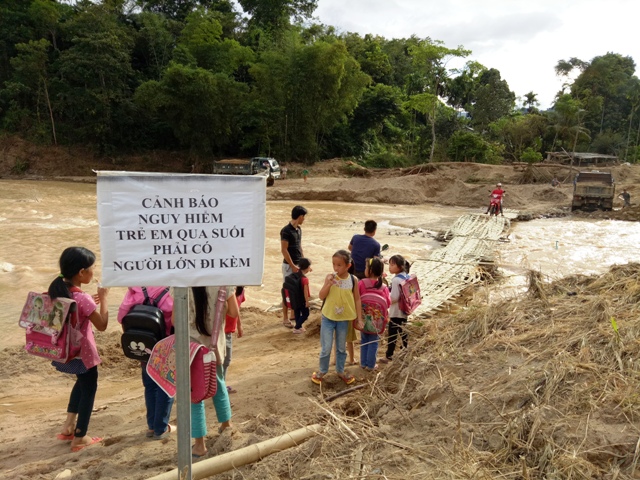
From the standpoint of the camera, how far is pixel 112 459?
2691 millimetres

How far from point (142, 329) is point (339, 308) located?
164 cm

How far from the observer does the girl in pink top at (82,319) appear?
284 cm

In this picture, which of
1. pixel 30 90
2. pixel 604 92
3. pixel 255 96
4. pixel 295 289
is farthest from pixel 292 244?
pixel 604 92

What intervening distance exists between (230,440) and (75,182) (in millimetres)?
26685

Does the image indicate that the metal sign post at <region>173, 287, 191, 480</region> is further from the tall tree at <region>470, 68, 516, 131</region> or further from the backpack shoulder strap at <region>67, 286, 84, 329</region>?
the tall tree at <region>470, 68, 516, 131</region>

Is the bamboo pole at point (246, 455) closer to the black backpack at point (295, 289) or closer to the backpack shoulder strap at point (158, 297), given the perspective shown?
A: the backpack shoulder strap at point (158, 297)

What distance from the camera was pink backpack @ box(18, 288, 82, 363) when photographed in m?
2.80

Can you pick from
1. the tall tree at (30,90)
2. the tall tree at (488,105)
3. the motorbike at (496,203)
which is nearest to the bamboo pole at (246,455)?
the motorbike at (496,203)

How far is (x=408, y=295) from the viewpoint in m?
4.20

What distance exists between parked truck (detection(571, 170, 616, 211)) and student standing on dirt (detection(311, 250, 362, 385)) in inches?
648

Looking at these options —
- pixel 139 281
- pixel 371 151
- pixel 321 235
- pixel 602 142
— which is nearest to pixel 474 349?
pixel 139 281

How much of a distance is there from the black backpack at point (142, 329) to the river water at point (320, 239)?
3.55 meters

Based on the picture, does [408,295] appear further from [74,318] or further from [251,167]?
[251,167]

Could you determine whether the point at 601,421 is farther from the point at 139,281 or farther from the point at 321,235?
the point at 321,235
